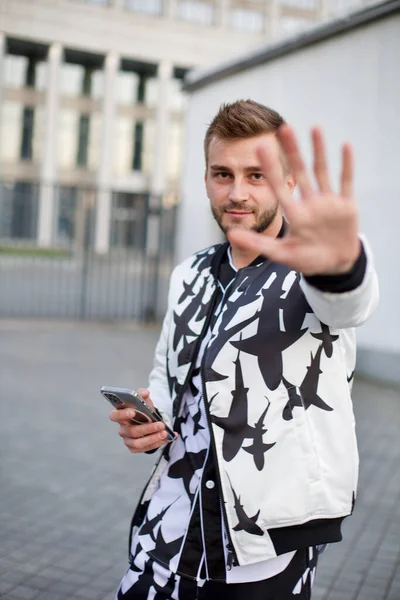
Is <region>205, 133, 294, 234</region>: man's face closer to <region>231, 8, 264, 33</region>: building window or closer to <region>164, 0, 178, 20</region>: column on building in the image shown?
<region>164, 0, 178, 20</region>: column on building

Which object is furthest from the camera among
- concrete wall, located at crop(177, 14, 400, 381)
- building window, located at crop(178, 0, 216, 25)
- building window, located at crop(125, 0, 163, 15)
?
building window, located at crop(178, 0, 216, 25)

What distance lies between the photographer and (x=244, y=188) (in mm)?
2109

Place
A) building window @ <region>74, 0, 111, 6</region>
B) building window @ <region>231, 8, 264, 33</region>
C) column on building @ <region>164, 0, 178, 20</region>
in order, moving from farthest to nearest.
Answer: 1. building window @ <region>231, 8, 264, 33</region>
2. column on building @ <region>164, 0, 178, 20</region>
3. building window @ <region>74, 0, 111, 6</region>

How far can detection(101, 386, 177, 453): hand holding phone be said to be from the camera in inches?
83.6

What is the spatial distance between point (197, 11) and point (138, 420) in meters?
46.9

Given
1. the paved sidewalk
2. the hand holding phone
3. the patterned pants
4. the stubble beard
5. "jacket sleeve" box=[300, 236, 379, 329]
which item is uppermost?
the stubble beard

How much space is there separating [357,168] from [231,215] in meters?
8.88

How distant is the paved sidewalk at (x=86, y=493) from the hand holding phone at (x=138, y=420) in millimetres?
2054

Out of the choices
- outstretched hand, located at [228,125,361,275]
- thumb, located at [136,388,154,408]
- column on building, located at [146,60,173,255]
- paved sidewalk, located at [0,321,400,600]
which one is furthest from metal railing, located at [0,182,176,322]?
column on building, located at [146,60,173,255]

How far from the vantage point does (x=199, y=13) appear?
1806 inches

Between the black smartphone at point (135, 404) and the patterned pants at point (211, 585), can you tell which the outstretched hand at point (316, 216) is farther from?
the patterned pants at point (211, 585)

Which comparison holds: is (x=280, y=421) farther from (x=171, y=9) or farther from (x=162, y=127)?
(x=162, y=127)

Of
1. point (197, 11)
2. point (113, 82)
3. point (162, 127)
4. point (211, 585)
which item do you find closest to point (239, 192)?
point (211, 585)

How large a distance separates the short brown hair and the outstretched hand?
616 mm
